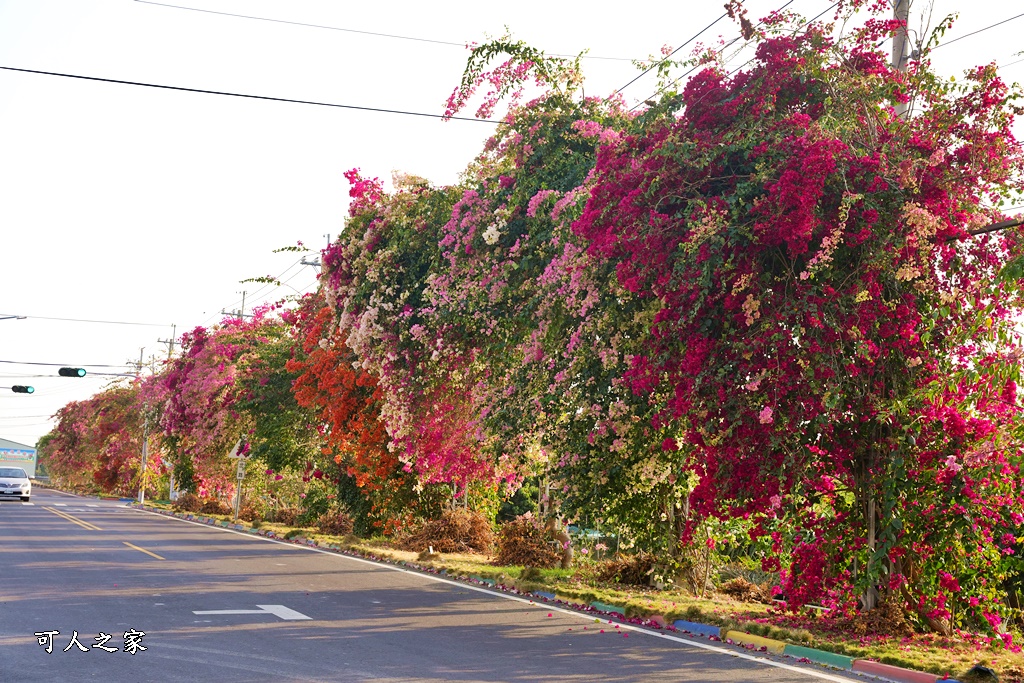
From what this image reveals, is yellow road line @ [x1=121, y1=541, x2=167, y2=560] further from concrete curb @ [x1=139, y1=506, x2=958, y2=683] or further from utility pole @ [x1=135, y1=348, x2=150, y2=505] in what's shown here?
utility pole @ [x1=135, y1=348, x2=150, y2=505]

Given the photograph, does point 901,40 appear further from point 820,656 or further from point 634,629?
point 634,629

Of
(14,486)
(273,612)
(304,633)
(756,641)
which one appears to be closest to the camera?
(304,633)

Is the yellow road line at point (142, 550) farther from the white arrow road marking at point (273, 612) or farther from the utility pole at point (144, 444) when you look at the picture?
the utility pole at point (144, 444)

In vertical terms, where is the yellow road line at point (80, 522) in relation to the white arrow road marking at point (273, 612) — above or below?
above

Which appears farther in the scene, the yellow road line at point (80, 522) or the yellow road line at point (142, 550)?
the yellow road line at point (80, 522)

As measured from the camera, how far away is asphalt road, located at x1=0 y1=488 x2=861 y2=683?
930 cm

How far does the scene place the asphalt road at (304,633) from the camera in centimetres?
930

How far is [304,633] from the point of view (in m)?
11.3

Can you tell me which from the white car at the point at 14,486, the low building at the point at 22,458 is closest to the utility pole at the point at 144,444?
the white car at the point at 14,486

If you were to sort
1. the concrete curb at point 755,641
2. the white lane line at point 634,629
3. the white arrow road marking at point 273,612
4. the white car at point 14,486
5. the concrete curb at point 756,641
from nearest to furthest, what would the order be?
the concrete curb at point 756,641, the white lane line at point 634,629, the concrete curb at point 755,641, the white arrow road marking at point 273,612, the white car at point 14,486

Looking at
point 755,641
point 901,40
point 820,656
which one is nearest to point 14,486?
→ point 755,641

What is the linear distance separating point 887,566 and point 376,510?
17.1m

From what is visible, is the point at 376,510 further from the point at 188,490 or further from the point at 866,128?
the point at 188,490

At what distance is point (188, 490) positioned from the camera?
4950 centimetres
